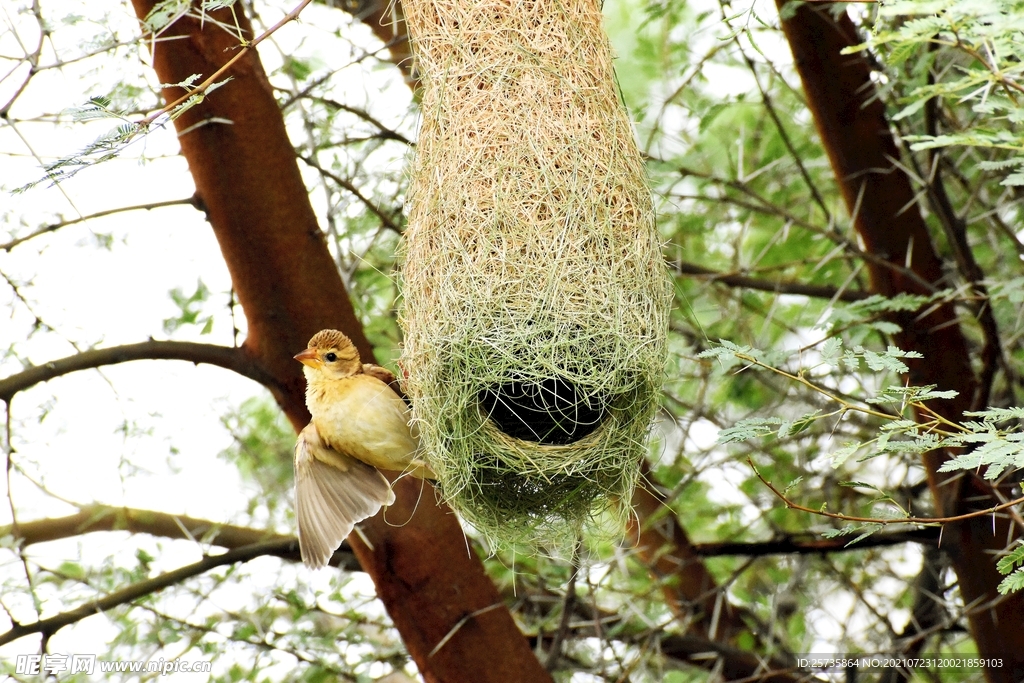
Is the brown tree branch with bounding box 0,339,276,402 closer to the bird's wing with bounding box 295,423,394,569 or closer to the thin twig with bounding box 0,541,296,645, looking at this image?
the thin twig with bounding box 0,541,296,645

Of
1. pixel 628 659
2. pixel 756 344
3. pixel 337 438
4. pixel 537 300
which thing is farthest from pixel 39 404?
pixel 756 344

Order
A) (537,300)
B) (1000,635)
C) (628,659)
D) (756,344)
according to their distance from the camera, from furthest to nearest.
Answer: (756,344)
(628,659)
(1000,635)
(537,300)

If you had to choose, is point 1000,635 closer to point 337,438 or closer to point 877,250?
point 877,250

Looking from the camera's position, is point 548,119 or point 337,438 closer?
A: point 548,119

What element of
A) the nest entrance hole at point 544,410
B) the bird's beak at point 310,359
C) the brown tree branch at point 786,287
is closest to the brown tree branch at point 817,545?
the brown tree branch at point 786,287

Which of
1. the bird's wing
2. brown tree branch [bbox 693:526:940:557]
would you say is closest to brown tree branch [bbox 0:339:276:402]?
the bird's wing

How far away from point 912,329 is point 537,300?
6.62 feet

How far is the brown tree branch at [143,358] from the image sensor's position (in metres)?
3.02

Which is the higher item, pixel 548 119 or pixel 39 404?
pixel 548 119

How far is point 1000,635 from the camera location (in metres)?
3.74

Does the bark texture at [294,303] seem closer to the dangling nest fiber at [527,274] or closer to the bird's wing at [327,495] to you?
the bird's wing at [327,495]

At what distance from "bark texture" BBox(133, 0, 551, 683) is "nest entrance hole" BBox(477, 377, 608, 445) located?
0.95 metres

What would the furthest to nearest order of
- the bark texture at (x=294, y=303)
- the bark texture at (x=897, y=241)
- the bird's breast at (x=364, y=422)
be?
the bark texture at (x=897, y=241), the bark texture at (x=294, y=303), the bird's breast at (x=364, y=422)

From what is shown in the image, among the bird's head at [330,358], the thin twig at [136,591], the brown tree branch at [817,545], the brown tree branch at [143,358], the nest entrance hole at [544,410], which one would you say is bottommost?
the brown tree branch at [817,545]
